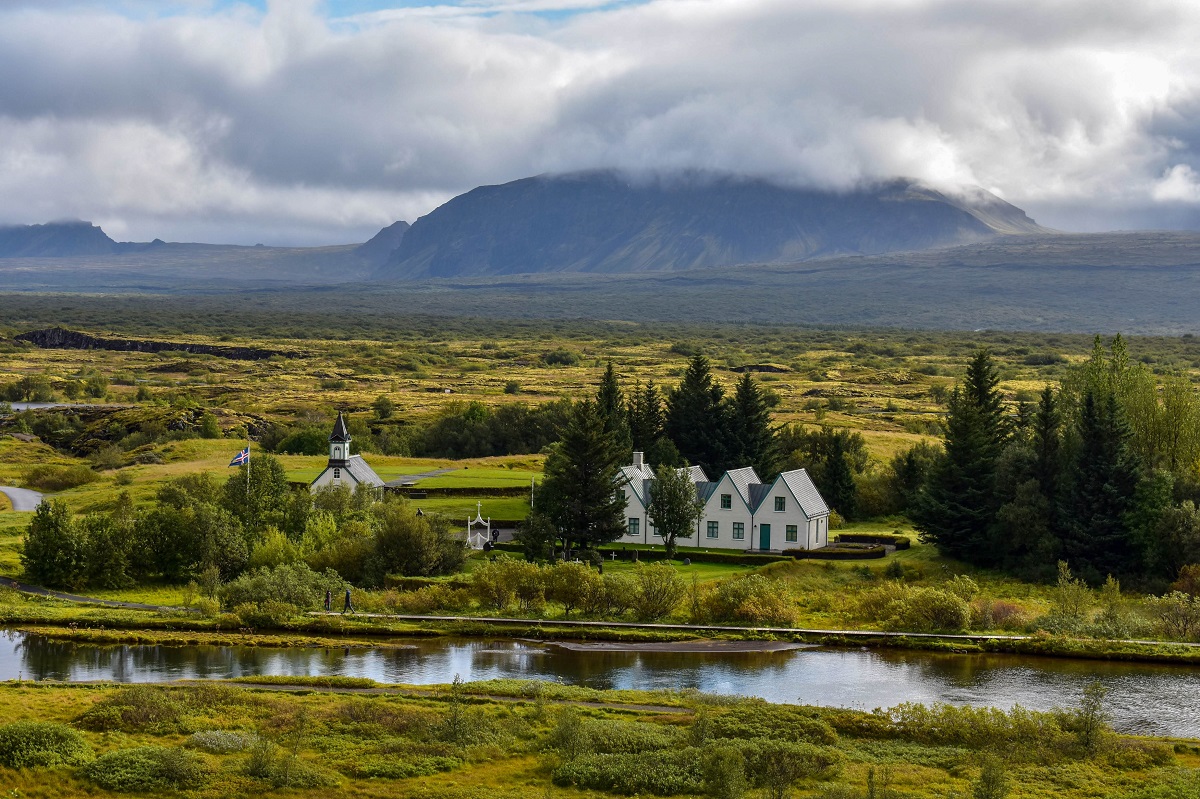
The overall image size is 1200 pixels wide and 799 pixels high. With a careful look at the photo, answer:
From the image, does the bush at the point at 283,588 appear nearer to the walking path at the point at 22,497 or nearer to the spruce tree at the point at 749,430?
the walking path at the point at 22,497

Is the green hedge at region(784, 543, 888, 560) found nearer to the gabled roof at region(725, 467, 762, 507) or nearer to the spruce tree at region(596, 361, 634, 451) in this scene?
the gabled roof at region(725, 467, 762, 507)

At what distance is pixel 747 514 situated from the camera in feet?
234

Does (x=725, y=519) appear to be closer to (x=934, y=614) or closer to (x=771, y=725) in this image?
(x=934, y=614)

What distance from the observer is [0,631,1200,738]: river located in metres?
43.2

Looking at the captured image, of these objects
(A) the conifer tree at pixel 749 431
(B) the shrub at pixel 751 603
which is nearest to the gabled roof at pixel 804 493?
(B) the shrub at pixel 751 603

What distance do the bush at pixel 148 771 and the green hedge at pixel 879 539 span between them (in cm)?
4607

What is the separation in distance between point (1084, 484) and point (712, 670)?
93.9 feet

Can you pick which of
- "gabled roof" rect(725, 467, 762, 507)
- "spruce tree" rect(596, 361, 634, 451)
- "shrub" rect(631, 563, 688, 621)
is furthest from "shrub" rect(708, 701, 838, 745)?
"spruce tree" rect(596, 361, 634, 451)

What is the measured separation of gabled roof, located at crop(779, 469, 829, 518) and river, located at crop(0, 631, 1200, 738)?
19621 millimetres

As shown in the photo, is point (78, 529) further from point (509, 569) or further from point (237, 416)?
point (237, 416)

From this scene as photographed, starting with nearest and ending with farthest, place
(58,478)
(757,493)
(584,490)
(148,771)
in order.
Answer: (148,771) → (584,490) → (757,493) → (58,478)

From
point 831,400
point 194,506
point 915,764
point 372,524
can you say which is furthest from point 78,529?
point 831,400

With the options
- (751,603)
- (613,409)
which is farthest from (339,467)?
(751,603)

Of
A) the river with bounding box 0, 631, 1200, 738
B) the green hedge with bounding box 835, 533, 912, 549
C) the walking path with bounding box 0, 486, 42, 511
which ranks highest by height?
the green hedge with bounding box 835, 533, 912, 549
